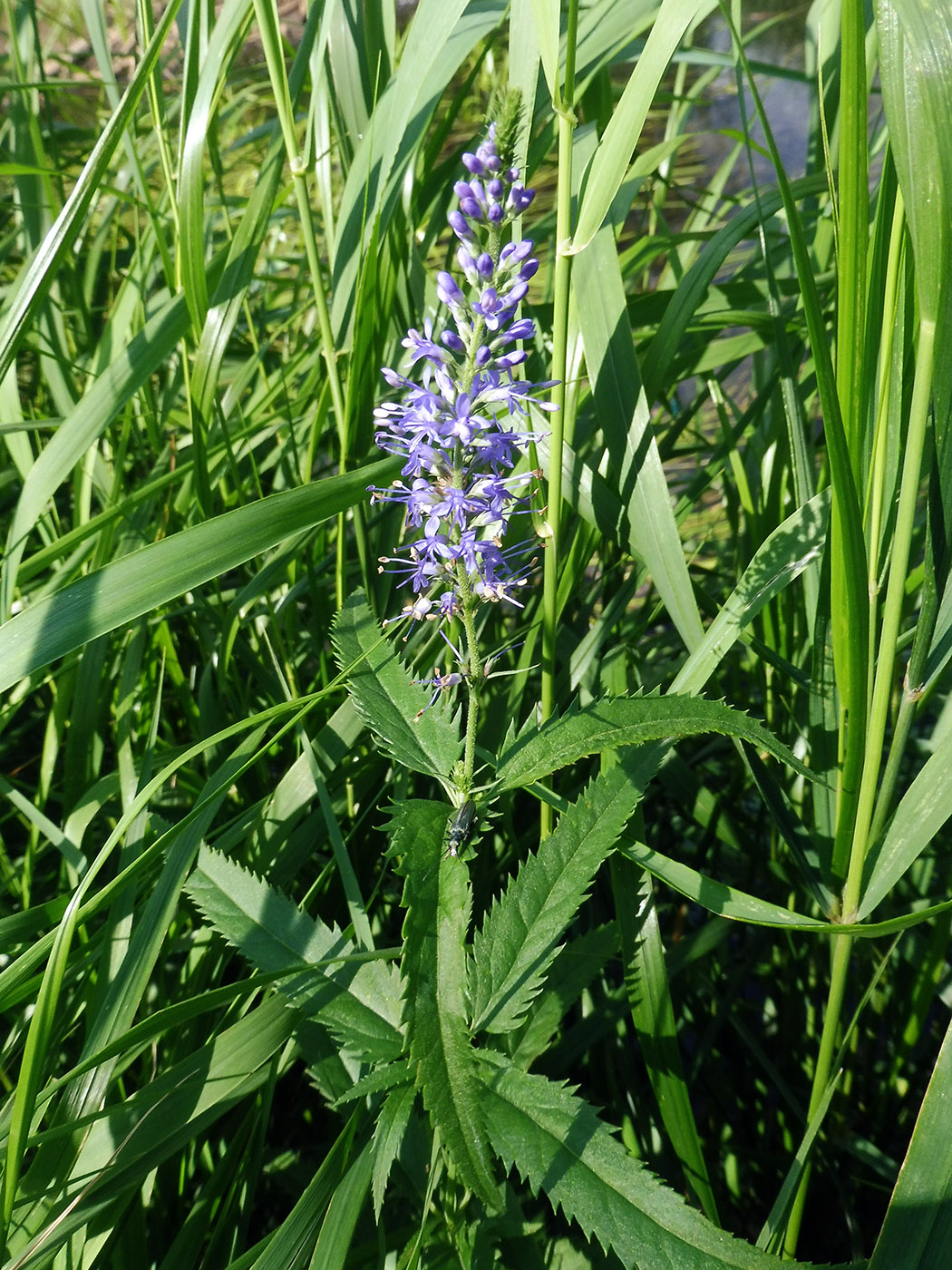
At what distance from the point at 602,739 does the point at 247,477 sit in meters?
1.20

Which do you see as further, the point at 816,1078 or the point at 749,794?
the point at 749,794

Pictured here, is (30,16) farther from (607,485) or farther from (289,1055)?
(289,1055)

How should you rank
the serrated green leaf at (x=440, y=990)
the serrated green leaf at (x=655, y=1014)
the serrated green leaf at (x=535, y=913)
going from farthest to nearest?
1. the serrated green leaf at (x=655, y=1014)
2. the serrated green leaf at (x=535, y=913)
3. the serrated green leaf at (x=440, y=990)

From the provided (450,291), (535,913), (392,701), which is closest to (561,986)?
(535,913)

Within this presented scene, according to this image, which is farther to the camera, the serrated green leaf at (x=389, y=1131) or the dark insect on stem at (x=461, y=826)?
the dark insect on stem at (x=461, y=826)

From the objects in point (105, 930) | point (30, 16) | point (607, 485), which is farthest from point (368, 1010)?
point (30, 16)

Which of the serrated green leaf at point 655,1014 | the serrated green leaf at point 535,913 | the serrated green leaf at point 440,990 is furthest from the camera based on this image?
the serrated green leaf at point 655,1014

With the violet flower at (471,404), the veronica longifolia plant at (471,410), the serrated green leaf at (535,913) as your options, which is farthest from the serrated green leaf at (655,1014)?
the violet flower at (471,404)

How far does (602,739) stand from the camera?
3.29ft

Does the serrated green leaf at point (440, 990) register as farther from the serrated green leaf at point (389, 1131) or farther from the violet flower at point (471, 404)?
the violet flower at point (471, 404)

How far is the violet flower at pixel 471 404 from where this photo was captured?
99cm

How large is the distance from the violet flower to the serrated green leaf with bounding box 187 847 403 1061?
1.38 ft

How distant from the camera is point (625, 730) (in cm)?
101

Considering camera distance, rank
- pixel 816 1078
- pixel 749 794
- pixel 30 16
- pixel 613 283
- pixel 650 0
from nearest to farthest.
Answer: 1. pixel 816 1078
2. pixel 613 283
3. pixel 650 0
4. pixel 30 16
5. pixel 749 794
